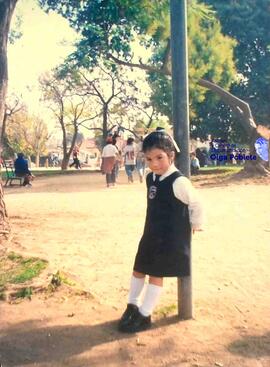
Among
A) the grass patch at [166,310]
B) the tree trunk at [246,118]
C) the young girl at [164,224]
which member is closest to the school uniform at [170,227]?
the young girl at [164,224]

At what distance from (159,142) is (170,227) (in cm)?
64

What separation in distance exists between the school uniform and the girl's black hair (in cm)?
17

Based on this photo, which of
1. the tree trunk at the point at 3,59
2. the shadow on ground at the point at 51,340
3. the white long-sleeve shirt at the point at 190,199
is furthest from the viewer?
the tree trunk at the point at 3,59

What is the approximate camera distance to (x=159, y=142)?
129 inches

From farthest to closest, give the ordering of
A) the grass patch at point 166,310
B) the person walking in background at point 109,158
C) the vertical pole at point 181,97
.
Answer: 1. the person walking in background at point 109,158
2. the grass patch at point 166,310
3. the vertical pole at point 181,97

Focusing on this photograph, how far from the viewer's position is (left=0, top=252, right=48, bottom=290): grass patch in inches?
166

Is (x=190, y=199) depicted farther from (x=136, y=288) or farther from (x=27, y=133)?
(x=27, y=133)

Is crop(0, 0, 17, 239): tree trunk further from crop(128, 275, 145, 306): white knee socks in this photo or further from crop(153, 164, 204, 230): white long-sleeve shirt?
crop(153, 164, 204, 230): white long-sleeve shirt

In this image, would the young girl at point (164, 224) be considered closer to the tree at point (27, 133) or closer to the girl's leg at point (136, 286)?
the girl's leg at point (136, 286)

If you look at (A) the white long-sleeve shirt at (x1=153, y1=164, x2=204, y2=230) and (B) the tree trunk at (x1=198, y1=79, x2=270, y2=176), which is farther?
(B) the tree trunk at (x1=198, y1=79, x2=270, y2=176)

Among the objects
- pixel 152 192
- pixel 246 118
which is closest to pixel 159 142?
pixel 152 192

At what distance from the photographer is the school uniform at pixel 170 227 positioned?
3285 millimetres

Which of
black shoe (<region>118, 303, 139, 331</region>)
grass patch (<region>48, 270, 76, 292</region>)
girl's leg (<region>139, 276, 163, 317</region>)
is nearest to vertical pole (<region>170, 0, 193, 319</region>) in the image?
girl's leg (<region>139, 276, 163, 317</region>)

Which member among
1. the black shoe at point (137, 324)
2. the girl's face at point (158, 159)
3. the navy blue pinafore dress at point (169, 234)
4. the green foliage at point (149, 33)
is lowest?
the black shoe at point (137, 324)
